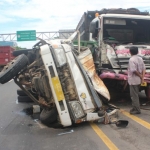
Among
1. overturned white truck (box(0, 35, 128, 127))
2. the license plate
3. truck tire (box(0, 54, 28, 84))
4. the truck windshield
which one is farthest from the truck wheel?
the truck windshield

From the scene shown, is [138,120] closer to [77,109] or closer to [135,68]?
[135,68]

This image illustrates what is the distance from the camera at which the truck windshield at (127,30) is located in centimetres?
736

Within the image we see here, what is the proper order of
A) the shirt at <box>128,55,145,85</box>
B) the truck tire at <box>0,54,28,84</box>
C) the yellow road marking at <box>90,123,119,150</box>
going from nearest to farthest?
the yellow road marking at <box>90,123,119,150</box>
the truck tire at <box>0,54,28,84</box>
the shirt at <box>128,55,145,85</box>

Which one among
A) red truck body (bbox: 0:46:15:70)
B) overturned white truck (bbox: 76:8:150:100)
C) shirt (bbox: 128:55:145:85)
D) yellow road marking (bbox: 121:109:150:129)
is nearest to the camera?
yellow road marking (bbox: 121:109:150:129)

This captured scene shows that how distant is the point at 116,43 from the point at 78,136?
134 inches

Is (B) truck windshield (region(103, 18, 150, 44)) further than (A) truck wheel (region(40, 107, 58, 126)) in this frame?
Yes

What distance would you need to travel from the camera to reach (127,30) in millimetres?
7844

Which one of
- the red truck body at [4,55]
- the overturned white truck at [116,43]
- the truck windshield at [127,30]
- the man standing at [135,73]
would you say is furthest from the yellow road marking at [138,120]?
the red truck body at [4,55]

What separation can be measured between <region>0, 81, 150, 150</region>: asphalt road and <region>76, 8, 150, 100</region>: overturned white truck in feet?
4.43

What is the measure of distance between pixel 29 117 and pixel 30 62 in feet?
4.73

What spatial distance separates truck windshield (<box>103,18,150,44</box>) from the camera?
7.36 metres

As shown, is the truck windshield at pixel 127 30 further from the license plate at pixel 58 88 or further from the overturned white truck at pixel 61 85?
the license plate at pixel 58 88

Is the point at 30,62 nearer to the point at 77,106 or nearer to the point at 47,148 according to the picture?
the point at 77,106

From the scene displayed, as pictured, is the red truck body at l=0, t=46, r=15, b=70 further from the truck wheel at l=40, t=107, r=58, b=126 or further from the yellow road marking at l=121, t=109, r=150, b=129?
the truck wheel at l=40, t=107, r=58, b=126
